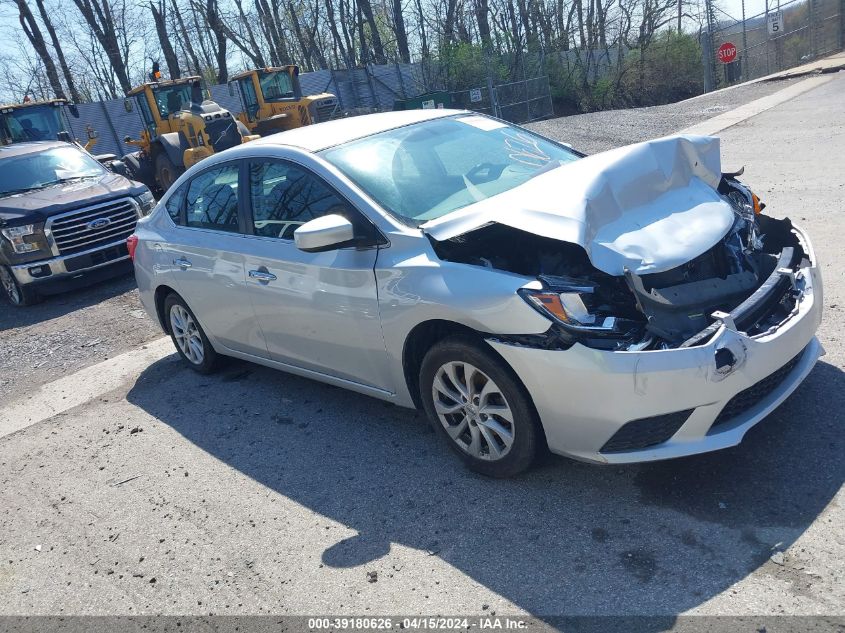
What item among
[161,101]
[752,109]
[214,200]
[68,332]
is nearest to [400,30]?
[161,101]

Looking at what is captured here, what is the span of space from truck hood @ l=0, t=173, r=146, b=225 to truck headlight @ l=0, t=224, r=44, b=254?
0.25 feet

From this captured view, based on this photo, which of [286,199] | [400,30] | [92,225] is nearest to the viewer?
[286,199]

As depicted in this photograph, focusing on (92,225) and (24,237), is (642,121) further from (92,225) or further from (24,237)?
(24,237)

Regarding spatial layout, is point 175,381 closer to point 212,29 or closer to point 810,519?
point 810,519

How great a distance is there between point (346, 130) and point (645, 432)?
269 cm

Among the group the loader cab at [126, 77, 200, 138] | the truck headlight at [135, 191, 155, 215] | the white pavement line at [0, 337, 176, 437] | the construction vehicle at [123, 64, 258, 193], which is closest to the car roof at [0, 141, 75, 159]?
the truck headlight at [135, 191, 155, 215]

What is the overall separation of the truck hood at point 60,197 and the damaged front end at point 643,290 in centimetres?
751

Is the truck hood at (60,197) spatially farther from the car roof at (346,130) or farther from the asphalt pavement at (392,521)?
the car roof at (346,130)

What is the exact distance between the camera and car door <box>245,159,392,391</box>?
3.96m

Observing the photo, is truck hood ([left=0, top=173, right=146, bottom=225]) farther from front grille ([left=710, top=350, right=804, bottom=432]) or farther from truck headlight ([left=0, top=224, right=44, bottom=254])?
front grille ([left=710, top=350, right=804, bottom=432])

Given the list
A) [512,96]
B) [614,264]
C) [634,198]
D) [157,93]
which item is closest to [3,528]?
[614,264]

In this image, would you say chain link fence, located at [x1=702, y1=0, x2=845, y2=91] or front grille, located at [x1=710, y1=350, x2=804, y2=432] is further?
chain link fence, located at [x1=702, y1=0, x2=845, y2=91]

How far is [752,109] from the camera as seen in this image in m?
16.3

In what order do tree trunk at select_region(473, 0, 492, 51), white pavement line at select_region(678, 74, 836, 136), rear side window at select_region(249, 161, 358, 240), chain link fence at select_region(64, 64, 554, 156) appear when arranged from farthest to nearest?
tree trunk at select_region(473, 0, 492, 51) → chain link fence at select_region(64, 64, 554, 156) → white pavement line at select_region(678, 74, 836, 136) → rear side window at select_region(249, 161, 358, 240)
